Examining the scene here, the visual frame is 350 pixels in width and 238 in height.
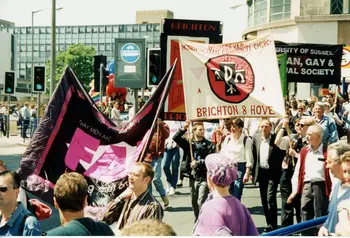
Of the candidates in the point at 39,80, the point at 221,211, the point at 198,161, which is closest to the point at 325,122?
the point at 198,161

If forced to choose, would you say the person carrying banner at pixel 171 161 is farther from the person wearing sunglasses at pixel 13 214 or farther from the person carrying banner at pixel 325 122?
the person wearing sunglasses at pixel 13 214

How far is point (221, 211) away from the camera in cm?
411

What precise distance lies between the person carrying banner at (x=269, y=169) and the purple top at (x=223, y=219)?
166 inches

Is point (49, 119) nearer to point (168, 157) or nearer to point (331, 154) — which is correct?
point (331, 154)

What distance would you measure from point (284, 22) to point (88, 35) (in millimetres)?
33000

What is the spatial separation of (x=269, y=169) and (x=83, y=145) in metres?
3.72

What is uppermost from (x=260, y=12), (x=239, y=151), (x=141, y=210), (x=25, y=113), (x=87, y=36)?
(x=87, y=36)

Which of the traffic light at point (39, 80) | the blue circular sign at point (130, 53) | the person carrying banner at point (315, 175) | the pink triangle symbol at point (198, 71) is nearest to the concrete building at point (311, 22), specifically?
the traffic light at point (39, 80)

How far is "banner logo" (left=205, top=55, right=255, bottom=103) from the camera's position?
291 inches

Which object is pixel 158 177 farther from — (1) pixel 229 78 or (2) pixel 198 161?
(1) pixel 229 78

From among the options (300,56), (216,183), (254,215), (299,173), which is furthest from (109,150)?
(300,56)

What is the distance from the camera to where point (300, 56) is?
12461 mm

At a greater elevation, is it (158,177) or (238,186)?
(238,186)

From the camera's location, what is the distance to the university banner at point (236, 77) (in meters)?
7.35
